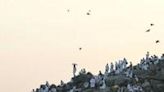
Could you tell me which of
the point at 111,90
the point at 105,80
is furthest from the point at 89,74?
the point at 111,90

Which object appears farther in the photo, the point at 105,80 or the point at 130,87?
the point at 105,80

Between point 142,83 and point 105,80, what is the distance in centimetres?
817

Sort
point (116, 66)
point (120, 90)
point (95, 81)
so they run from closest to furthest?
point (120, 90) → point (95, 81) → point (116, 66)

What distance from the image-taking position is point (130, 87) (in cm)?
11700

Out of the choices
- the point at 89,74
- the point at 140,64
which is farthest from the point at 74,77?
the point at 140,64

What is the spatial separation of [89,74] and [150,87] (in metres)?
22.7

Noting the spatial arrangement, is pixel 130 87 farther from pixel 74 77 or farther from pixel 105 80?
pixel 74 77

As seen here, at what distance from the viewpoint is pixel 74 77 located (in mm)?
141875

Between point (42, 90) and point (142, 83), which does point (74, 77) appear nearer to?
point (42, 90)

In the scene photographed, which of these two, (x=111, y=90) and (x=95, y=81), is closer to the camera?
(x=111, y=90)

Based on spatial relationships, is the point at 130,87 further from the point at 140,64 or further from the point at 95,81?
the point at 140,64

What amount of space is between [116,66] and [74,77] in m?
8.99

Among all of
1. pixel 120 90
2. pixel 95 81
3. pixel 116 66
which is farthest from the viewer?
pixel 116 66

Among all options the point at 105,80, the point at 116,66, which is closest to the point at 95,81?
the point at 105,80
